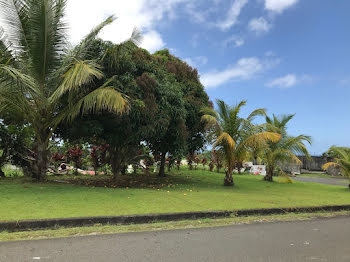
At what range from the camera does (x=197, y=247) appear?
13.5 ft

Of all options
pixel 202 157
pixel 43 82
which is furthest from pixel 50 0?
pixel 202 157

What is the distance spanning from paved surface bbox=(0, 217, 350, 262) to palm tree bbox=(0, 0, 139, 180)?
486cm

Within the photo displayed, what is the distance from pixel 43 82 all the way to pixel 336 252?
30.7 feet

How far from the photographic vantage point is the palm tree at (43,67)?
29.3ft

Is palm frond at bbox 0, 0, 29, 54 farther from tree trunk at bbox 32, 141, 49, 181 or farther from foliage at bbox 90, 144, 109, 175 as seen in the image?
foliage at bbox 90, 144, 109, 175

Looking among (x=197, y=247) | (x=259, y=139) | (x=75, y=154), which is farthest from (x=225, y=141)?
(x=197, y=247)

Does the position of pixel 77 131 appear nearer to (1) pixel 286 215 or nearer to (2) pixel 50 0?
(2) pixel 50 0

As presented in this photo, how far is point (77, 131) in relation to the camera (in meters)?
10.9

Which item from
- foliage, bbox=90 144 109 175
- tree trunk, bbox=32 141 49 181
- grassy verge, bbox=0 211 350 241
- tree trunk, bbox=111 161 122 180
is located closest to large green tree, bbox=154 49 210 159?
tree trunk, bbox=111 161 122 180

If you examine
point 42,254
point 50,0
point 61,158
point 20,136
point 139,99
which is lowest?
point 42,254

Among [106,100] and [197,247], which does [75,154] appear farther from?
[197,247]

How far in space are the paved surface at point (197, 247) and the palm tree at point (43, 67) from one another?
486cm

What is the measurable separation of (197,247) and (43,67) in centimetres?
809

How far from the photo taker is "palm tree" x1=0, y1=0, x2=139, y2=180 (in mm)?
8930
